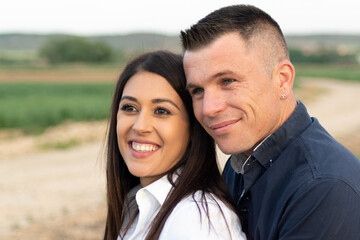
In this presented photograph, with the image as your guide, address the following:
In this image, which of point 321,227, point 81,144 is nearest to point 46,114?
point 81,144

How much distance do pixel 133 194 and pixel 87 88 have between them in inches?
1110

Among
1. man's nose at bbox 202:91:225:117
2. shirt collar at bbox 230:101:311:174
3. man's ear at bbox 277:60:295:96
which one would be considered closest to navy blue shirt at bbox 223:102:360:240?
shirt collar at bbox 230:101:311:174

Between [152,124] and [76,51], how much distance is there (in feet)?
294

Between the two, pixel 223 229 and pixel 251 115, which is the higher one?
pixel 251 115

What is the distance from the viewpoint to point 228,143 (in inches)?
88.1

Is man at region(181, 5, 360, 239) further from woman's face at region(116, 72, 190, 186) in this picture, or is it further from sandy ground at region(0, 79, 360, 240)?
sandy ground at region(0, 79, 360, 240)

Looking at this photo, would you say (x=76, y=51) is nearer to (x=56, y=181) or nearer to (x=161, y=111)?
(x=56, y=181)

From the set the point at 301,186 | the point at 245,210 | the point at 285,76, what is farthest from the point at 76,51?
the point at 301,186

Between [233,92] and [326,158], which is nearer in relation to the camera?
[326,158]

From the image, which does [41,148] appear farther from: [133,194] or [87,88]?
[87,88]

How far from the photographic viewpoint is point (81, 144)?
478 inches

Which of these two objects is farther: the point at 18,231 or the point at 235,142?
the point at 18,231

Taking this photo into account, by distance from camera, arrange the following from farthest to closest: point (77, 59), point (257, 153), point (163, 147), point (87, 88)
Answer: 1. point (77, 59)
2. point (87, 88)
3. point (163, 147)
4. point (257, 153)

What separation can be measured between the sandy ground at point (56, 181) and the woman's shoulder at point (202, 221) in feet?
5.41
